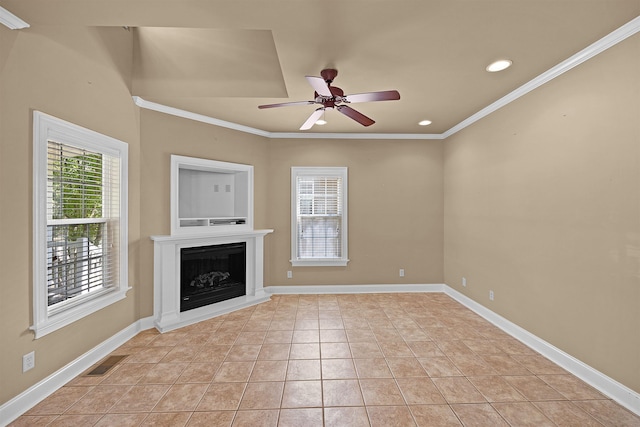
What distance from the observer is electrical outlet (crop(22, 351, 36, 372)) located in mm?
2043

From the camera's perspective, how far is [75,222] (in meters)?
2.47

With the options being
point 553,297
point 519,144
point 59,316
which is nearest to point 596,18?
point 519,144

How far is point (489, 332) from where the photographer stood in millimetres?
3273

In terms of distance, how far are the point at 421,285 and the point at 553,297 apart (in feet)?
7.39

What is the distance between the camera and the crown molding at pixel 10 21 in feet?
6.03

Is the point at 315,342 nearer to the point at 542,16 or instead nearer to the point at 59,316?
the point at 59,316

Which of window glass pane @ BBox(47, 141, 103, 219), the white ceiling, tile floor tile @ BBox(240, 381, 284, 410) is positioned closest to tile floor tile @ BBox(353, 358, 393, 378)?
tile floor tile @ BBox(240, 381, 284, 410)

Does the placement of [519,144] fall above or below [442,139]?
below

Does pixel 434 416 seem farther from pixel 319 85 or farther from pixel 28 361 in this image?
pixel 28 361

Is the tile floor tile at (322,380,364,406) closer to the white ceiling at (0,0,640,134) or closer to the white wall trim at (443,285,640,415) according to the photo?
the white wall trim at (443,285,640,415)

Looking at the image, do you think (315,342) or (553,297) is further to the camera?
(315,342)

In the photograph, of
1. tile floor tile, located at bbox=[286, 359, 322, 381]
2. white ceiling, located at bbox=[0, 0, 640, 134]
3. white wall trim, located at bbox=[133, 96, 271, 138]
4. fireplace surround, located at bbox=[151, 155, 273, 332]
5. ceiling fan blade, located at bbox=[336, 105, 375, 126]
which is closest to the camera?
white ceiling, located at bbox=[0, 0, 640, 134]

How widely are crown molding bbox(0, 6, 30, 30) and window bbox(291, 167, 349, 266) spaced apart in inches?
130

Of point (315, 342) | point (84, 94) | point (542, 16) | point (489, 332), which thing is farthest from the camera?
point (489, 332)
